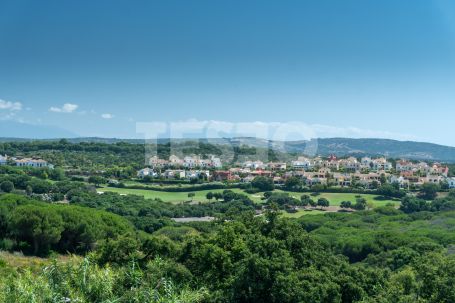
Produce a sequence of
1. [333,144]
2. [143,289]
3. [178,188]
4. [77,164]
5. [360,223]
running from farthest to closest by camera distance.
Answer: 1. [333,144]
2. [77,164]
3. [178,188]
4. [360,223]
5. [143,289]

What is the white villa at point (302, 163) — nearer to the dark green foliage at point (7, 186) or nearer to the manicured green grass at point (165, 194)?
the manicured green grass at point (165, 194)

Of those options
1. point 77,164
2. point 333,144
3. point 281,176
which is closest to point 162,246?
point 281,176

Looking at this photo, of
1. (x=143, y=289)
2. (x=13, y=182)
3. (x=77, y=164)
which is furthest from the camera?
(x=77, y=164)

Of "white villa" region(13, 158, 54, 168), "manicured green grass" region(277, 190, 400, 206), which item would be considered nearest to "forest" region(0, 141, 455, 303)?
"manicured green grass" region(277, 190, 400, 206)

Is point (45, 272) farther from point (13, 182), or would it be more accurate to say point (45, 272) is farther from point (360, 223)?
point (13, 182)

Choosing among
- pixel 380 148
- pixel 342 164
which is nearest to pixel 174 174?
pixel 342 164
